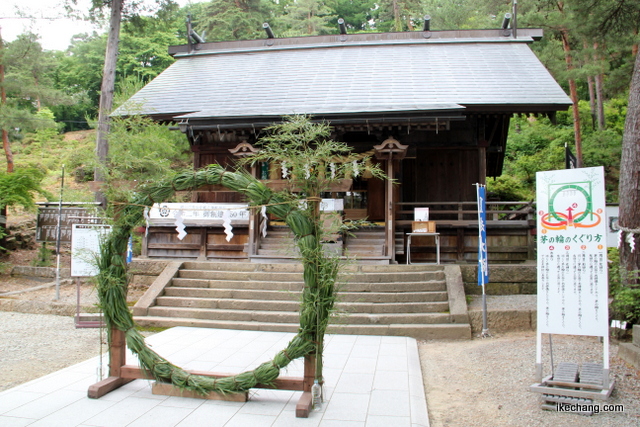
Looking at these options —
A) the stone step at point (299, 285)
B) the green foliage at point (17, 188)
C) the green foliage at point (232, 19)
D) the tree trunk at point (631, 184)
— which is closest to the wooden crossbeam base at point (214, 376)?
the stone step at point (299, 285)

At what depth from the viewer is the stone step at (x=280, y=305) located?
25.2ft

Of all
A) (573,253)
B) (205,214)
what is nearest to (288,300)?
(205,214)

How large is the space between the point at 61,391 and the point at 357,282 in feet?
16.6

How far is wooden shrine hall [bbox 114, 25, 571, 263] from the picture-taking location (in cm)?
979

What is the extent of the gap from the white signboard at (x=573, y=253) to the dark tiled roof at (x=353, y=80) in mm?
4766

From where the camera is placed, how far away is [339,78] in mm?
12938

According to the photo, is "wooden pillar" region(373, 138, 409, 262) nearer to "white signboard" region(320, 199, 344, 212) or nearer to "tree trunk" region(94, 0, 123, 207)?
"white signboard" region(320, 199, 344, 212)

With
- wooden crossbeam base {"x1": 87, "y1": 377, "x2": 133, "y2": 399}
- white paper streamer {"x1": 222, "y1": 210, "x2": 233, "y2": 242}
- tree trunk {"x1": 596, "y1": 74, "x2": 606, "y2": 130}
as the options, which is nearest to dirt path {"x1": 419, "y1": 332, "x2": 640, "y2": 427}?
wooden crossbeam base {"x1": 87, "y1": 377, "x2": 133, "y2": 399}

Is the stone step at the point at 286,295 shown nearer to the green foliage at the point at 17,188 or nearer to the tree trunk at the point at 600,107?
the green foliage at the point at 17,188

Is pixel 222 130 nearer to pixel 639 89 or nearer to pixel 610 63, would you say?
pixel 639 89

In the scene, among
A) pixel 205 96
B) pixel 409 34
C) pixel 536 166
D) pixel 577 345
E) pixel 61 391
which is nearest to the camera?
pixel 61 391

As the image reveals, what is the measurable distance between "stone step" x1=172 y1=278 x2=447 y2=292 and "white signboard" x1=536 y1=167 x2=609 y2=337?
343cm

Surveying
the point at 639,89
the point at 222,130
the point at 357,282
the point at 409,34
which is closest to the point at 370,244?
the point at 357,282

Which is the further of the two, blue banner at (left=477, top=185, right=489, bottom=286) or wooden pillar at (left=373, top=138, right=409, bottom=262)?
wooden pillar at (left=373, top=138, right=409, bottom=262)
